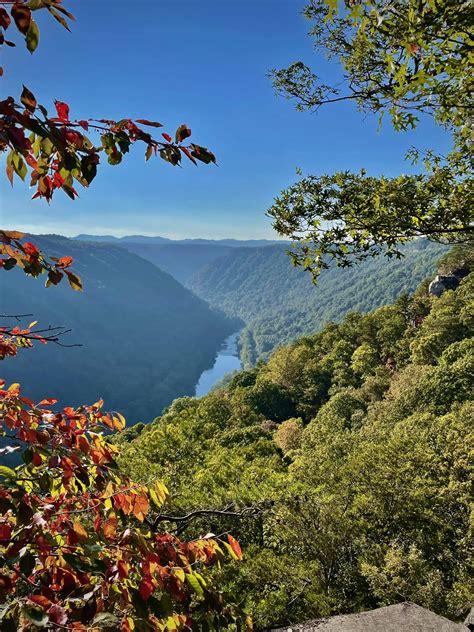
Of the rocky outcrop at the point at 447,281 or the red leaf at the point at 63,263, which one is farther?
the rocky outcrop at the point at 447,281

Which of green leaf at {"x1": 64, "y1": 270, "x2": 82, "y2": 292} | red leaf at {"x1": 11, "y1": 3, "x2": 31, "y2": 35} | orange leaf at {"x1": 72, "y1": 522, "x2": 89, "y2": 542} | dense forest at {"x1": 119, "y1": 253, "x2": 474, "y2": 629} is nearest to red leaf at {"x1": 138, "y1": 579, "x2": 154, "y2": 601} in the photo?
orange leaf at {"x1": 72, "y1": 522, "x2": 89, "y2": 542}

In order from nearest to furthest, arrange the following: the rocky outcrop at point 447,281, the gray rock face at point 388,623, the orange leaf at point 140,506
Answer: the orange leaf at point 140,506 < the gray rock face at point 388,623 < the rocky outcrop at point 447,281

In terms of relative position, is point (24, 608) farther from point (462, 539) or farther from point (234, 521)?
point (462, 539)

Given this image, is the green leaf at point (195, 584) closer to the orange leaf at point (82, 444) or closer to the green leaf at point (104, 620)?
the green leaf at point (104, 620)

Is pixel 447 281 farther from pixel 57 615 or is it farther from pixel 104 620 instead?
pixel 57 615

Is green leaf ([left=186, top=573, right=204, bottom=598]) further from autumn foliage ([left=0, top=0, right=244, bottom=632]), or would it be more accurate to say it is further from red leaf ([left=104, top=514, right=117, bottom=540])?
red leaf ([left=104, top=514, right=117, bottom=540])

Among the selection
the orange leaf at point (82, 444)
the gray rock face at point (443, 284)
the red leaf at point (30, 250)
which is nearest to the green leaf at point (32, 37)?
the red leaf at point (30, 250)

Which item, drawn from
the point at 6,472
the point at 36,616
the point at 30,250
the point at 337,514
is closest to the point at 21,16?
the point at 30,250

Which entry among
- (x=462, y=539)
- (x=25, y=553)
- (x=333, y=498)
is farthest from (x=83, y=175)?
(x=462, y=539)
